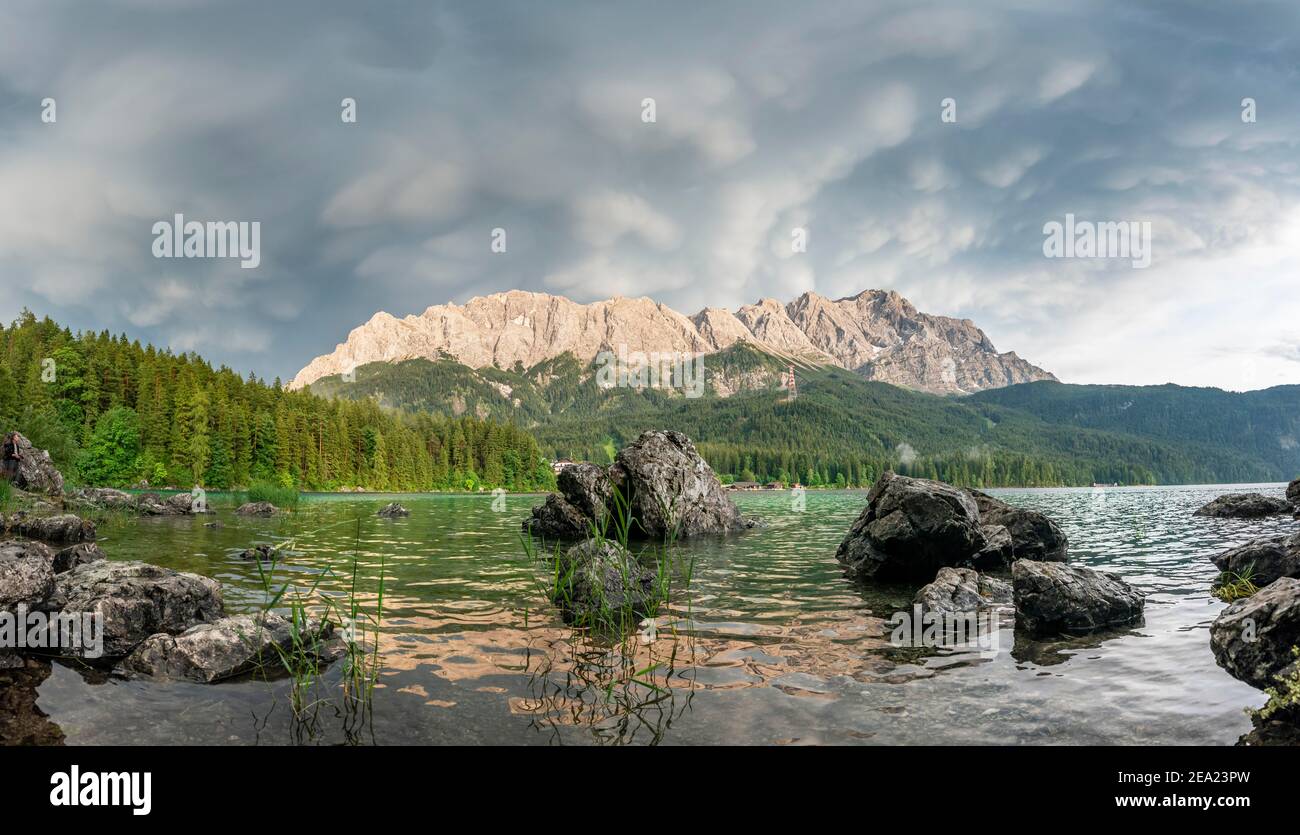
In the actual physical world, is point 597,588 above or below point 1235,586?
above

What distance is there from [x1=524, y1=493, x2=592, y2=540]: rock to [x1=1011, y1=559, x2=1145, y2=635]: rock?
27135 millimetres

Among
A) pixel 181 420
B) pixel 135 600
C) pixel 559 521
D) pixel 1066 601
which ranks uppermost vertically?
pixel 181 420

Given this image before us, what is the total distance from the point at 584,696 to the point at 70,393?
13812 cm

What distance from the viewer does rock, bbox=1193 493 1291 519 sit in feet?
155

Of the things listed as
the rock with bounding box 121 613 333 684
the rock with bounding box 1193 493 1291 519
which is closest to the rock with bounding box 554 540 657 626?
the rock with bounding box 121 613 333 684

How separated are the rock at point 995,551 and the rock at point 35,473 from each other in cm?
5396

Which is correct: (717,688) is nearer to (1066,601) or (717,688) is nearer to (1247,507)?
(1066,601)

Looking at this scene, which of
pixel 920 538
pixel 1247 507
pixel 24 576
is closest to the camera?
pixel 24 576

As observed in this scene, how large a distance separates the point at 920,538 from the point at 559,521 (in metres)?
23.5

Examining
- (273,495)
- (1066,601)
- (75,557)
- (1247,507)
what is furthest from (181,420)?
(1247,507)

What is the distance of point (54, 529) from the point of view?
27.0 m

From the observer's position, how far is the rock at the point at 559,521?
38.7 meters

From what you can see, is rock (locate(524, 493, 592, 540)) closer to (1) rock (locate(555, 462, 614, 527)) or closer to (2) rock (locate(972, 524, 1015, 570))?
(1) rock (locate(555, 462, 614, 527))

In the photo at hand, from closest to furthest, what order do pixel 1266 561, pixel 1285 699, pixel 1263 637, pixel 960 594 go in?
pixel 1285 699
pixel 1263 637
pixel 960 594
pixel 1266 561
